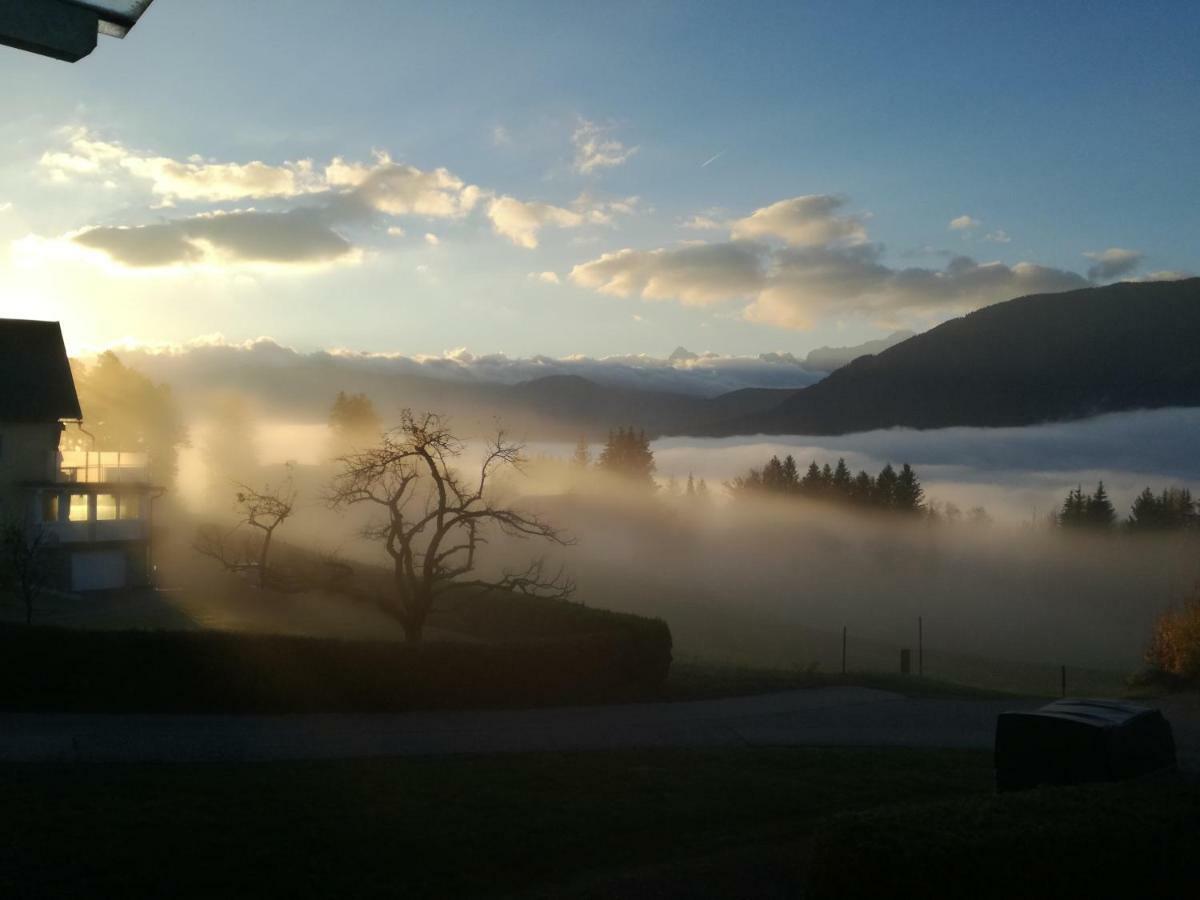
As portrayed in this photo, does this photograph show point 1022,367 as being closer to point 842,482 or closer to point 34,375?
point 842,482

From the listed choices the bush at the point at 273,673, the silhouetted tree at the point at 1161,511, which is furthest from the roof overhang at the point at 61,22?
the silhouetted tree at the point at 1161,511

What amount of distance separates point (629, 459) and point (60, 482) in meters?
71.9

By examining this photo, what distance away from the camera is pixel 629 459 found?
107m

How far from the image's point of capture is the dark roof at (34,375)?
128ft

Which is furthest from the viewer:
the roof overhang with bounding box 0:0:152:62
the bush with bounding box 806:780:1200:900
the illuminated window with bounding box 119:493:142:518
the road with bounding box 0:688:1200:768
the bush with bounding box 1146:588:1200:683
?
the illuminated window with bounding box 119:493:142:518

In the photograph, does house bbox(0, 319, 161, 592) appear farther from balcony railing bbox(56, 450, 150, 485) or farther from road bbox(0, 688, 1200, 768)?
road bbox(0, 688, 1200, 768)

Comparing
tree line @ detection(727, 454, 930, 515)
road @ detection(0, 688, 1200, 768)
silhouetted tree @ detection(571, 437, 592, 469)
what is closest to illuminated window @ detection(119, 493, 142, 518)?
road @ detection(0, 688, 1200, 768)

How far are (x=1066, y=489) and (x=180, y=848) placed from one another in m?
107

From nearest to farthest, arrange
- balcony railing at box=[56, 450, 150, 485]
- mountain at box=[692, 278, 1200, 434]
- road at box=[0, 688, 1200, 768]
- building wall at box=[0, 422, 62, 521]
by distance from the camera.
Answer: road at box=[0, 688, 1200, 768] → building wall at box=[0, 422, 62, 521] → balcony railing at box=[56, 450, 150, 485] → mountain at box=[692, 278, 1200, 434]

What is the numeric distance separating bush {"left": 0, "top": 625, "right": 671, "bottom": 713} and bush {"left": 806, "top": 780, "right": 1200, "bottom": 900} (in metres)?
12.4

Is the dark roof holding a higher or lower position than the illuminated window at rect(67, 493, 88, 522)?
higher

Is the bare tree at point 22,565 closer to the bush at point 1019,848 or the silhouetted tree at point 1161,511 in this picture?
the bush at point 1019,848

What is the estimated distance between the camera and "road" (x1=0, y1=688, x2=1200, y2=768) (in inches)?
586

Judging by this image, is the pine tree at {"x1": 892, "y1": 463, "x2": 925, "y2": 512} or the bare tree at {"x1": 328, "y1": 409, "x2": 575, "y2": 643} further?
the pine tree at {"x1": 892, "y1": 463, "x2": 925, "y2": 512}
